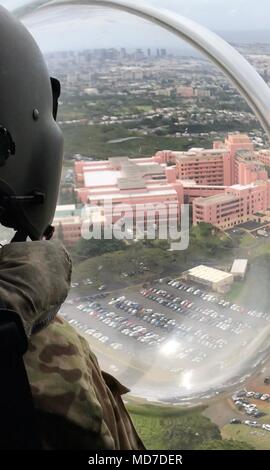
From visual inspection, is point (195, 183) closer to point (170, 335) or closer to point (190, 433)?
point (170, 335)

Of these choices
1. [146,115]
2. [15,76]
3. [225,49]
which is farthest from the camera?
[146,115]

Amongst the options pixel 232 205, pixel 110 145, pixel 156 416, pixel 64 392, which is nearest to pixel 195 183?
pixel 232 205

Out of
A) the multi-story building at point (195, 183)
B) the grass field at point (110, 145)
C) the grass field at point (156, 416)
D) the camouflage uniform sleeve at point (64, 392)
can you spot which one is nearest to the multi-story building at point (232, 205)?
the multi-story building at point (195, 183)

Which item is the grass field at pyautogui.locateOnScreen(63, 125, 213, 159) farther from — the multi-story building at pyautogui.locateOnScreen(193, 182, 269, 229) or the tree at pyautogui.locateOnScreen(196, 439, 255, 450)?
the tree at pyautogui.locateOnScreen(196, 439, 255, 450)

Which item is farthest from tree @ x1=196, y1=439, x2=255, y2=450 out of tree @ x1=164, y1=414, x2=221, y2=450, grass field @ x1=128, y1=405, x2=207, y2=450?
grass field @ x1=128, y1=405, x2=207, y2=450

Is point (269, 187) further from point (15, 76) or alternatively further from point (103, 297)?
point (15, 76)

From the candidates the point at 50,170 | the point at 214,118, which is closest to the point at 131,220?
the point at 214,118

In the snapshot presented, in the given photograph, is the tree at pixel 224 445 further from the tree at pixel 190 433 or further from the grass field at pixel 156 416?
the grass field at pixel 156 416
